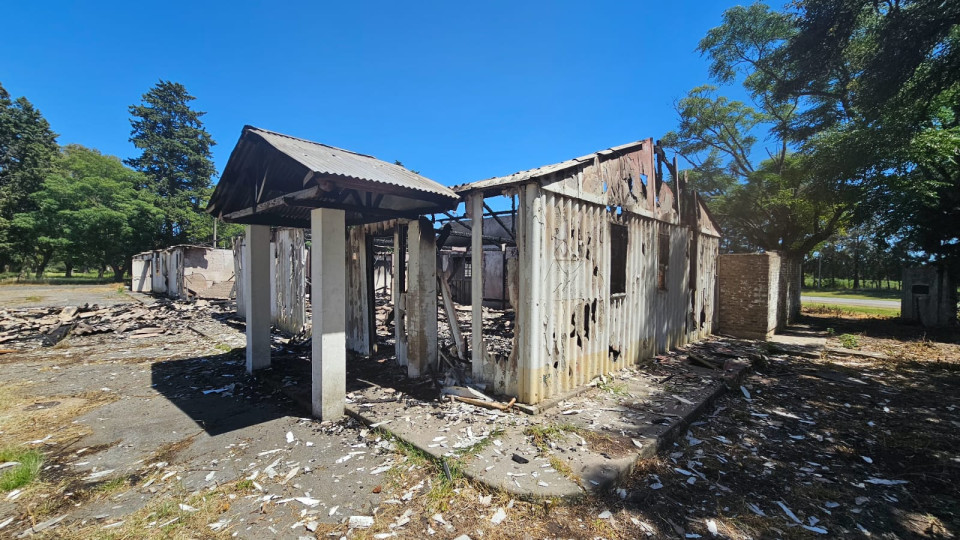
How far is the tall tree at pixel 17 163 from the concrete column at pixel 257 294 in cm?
3912

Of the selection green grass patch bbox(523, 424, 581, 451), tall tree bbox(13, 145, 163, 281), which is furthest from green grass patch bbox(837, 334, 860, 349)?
tall tree bbox(13, 145, 163, 281)

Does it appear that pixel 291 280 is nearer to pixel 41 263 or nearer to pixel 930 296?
pixel 930 296

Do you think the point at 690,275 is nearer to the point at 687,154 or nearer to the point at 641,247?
the point at 641,247

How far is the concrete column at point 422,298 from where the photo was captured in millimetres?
5820

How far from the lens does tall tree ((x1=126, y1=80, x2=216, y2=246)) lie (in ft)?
122

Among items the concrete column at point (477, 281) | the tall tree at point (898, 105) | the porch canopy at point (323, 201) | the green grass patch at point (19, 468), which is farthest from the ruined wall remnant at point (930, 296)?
the green grass patch at point (19, 468)

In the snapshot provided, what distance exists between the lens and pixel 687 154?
23.4 metres

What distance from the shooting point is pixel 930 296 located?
1177 centimetres

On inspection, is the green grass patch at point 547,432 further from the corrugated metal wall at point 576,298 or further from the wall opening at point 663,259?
the wall opening at point 663,259

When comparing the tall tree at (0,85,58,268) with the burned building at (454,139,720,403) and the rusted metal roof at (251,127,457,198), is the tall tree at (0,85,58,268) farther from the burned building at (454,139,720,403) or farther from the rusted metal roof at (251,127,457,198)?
the burned building at (454,139,720,403)

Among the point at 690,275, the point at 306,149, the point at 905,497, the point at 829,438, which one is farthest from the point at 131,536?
the point at 690,275

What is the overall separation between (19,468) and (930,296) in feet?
67.7

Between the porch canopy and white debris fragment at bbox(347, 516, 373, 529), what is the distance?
204cm

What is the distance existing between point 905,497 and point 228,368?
9270mm
